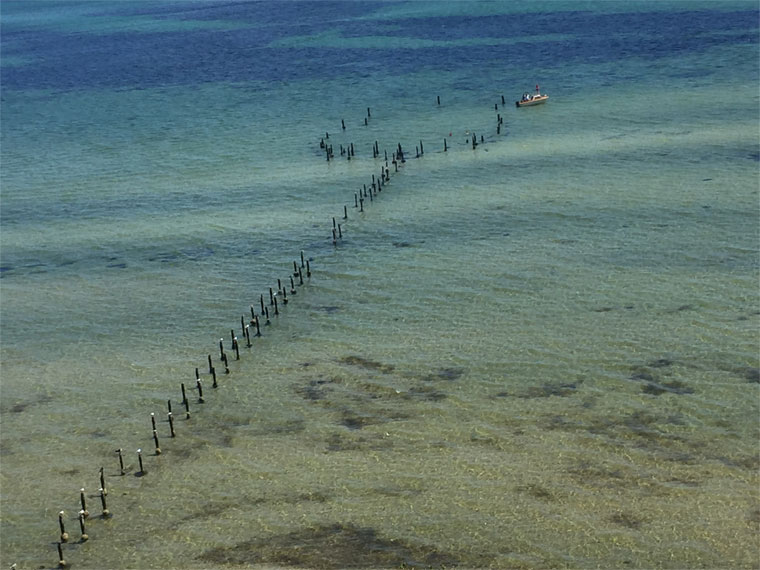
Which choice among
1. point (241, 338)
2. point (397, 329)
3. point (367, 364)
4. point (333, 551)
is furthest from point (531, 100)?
point (333, 551)

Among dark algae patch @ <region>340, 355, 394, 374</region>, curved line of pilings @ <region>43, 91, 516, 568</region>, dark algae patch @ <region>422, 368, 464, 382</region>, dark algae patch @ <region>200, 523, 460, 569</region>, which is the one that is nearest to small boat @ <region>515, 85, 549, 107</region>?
curved line of pilings @ <region>43, 91, 516, 568</region>

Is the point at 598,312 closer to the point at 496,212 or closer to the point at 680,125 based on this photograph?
the point at 496,212

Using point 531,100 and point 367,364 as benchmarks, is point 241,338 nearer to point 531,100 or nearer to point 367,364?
point 367,364

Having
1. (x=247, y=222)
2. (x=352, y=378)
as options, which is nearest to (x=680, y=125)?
(x=247, y=222)

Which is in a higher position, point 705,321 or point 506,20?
point 506,20

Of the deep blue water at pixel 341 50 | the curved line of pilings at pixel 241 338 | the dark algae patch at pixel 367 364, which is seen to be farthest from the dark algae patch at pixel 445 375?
the deep blue water at pixel 341 50

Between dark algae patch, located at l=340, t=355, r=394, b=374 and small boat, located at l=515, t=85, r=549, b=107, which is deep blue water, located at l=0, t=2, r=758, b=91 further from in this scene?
dark algae patch, located at l=340, t=355, r=394, b=374

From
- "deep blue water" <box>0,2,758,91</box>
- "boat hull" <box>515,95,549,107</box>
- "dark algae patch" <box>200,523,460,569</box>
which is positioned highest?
"deep blue water" <box>0,2,758,91</box>
